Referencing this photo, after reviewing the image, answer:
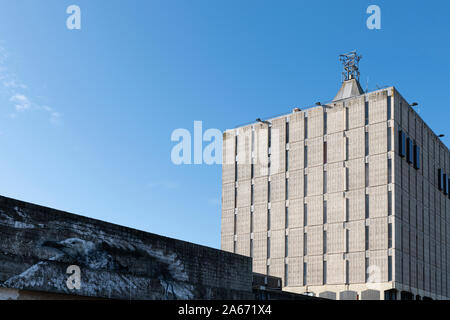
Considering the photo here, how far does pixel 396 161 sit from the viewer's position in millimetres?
64125

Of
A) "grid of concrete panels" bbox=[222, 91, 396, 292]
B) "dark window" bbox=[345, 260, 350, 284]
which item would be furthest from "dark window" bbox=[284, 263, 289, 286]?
"dark window" bbox=[345, 260, 350, 284]

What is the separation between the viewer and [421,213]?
230ft

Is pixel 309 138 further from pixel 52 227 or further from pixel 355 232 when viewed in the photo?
pixel 52 227

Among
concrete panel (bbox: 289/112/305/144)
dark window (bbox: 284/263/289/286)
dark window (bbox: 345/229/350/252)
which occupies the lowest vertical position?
dark window (bbox: 284/263/289/286)

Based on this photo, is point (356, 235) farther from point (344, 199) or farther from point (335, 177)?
point (335, 177)

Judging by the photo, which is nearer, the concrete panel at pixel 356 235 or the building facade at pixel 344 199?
the building facade at pixel 344 199

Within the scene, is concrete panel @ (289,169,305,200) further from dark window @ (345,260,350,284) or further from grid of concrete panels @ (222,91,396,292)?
dark window @ (345,260,350,284)

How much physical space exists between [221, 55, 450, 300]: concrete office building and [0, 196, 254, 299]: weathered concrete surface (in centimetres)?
2902

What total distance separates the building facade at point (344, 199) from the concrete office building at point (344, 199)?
114 mm

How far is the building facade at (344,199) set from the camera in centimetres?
6378

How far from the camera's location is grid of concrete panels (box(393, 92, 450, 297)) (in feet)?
211

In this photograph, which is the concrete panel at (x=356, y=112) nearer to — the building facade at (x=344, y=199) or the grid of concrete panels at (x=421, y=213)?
the building facade at (x=344, y=199)

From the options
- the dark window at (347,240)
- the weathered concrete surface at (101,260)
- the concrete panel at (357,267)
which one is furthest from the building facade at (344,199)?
the weathered concrete surface at (101,260)

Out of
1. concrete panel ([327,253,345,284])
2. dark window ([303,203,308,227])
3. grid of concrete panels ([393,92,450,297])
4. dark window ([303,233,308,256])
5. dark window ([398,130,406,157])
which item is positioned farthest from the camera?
dark window ([303,203,308,227])
